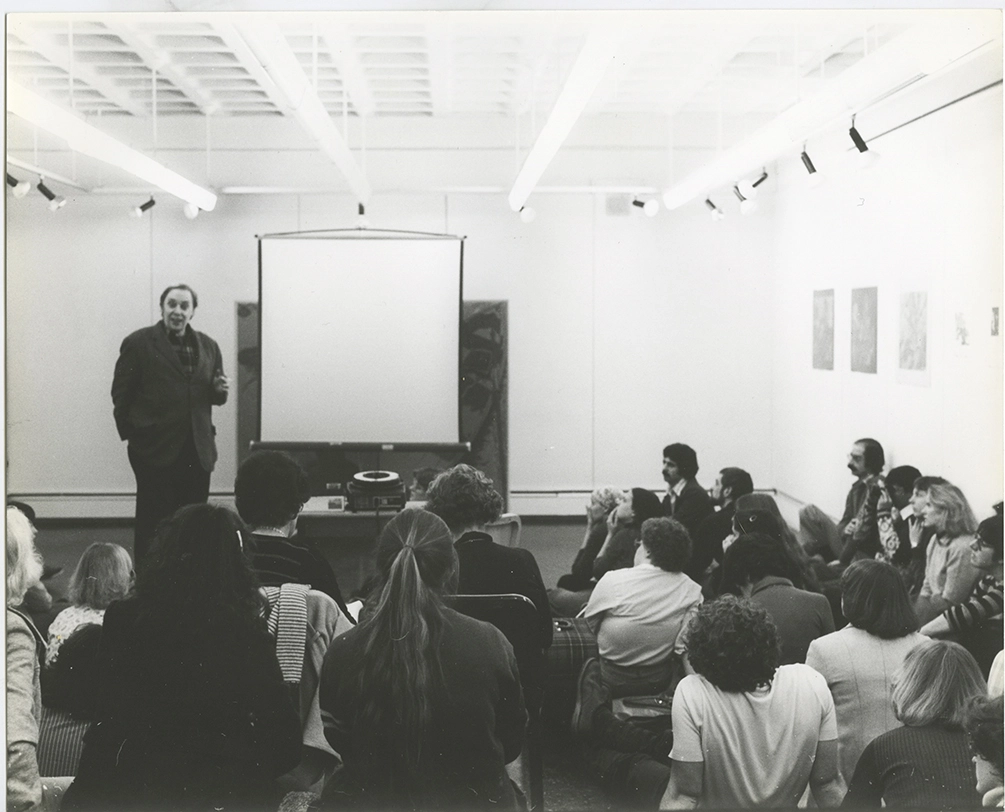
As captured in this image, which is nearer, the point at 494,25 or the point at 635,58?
the point at 494,25

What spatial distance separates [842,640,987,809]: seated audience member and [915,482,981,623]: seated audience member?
646 mm

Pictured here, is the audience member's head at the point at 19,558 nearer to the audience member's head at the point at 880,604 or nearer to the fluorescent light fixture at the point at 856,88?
the audience member's head at the point at 880,604

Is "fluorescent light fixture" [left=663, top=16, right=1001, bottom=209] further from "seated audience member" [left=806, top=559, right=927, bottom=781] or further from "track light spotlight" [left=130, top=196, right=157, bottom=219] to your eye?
"track light spotlight" [left=130, top=196, right=157, bottom=219]

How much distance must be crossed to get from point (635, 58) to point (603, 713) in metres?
3.09

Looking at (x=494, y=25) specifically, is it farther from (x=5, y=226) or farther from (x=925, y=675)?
(x=925, y=675)

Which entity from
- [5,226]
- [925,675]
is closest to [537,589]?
[925,675]

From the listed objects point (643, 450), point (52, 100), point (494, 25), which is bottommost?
point (643, 450)

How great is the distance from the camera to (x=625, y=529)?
407 centimetres

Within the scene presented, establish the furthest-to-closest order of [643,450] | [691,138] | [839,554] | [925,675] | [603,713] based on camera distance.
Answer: [691,138] < [643,450] < [839,554] < [603,713] < [925,675]

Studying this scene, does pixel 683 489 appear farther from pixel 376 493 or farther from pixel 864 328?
pixel 376 493

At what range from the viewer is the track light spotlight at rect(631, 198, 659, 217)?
4332 millimetres

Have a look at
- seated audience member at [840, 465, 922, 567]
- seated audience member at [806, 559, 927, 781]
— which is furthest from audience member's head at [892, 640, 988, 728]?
seated audience member at [840, 465, 922, 567]

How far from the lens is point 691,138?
4953mm

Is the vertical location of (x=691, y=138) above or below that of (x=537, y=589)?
above
